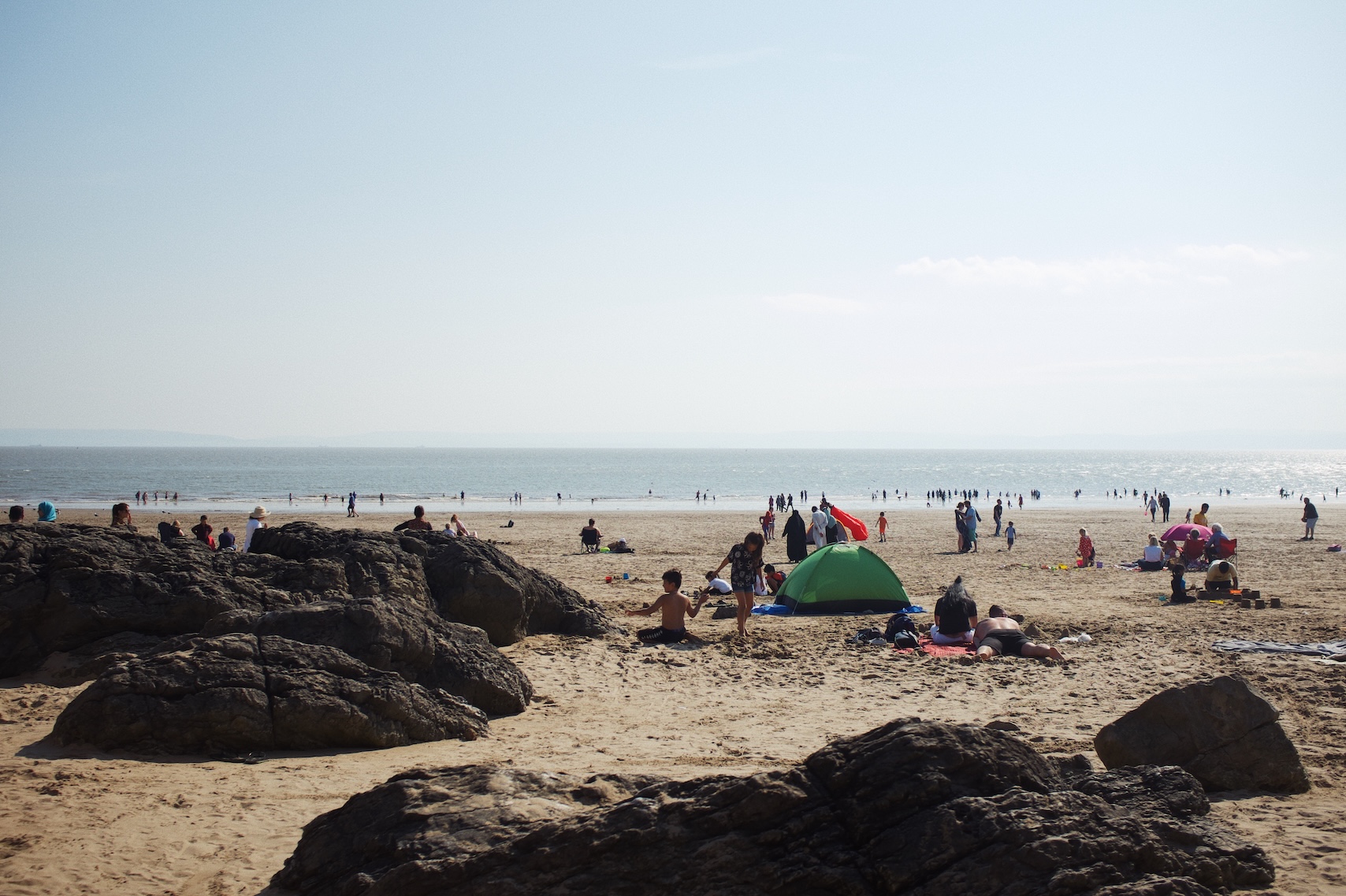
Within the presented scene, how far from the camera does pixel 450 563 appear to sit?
12.1 metres

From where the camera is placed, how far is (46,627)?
9.50 m

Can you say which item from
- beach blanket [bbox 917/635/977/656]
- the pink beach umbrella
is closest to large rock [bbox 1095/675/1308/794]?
beach blanket [bbox 917/635/977/656]

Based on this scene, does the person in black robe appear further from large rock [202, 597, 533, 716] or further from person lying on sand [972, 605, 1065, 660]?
large rock [202, 597, 533, 716]

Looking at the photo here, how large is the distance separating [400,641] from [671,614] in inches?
205

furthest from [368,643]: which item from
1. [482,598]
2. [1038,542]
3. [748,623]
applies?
[1038,542]

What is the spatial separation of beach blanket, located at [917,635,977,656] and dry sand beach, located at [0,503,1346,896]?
0.45 meters

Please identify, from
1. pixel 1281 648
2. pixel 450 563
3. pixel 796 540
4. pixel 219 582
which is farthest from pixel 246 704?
pixel 796 540

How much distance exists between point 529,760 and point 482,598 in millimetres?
4933

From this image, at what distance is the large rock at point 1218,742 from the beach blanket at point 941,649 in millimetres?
5187

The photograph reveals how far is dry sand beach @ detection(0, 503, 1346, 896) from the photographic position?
526 centimetres

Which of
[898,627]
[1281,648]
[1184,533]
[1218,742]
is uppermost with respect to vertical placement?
[1184,533]

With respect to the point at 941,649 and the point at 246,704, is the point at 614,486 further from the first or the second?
the point at 246,704

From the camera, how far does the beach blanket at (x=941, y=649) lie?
11.6m

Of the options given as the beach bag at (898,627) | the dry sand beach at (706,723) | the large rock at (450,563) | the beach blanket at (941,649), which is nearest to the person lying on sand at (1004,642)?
the beach blanket at (941,649)
